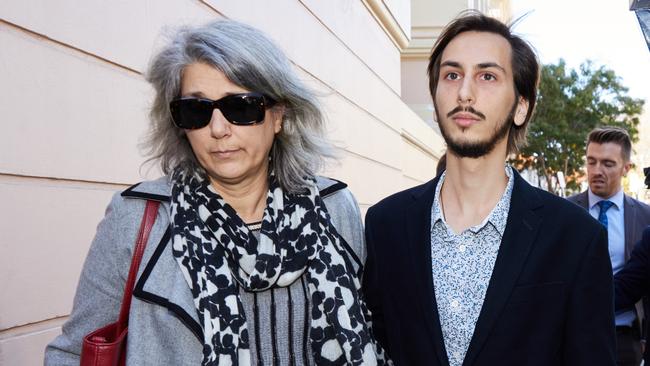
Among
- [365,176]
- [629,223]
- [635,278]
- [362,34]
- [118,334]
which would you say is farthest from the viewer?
[362,34]

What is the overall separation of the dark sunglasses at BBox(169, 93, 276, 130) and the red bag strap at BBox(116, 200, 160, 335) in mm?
Answer: 286

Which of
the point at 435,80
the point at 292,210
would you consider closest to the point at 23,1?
the point at 292,210

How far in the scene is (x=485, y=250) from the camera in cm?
251

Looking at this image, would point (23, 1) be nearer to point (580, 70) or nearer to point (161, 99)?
point (161, 99)

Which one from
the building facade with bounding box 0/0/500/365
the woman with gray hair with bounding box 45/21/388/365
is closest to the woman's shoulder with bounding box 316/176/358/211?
the woman with gray hair with bounding box 45/21/388/365

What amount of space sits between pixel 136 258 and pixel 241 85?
0.64 metres

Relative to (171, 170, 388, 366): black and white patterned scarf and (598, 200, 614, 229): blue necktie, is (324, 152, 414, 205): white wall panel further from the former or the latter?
(171, 170, 388, 366): black and white patterned scarf

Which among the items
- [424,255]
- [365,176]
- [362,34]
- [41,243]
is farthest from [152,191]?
[362,34]

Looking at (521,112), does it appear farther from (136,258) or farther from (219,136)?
(136,258)

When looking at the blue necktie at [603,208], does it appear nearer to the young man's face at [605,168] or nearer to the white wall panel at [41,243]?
the young man's face at [605,168]

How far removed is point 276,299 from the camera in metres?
2.38

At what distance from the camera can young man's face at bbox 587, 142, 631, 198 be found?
5.18m

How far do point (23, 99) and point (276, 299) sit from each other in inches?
45.4

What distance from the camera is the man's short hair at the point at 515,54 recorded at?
2.79 meters
